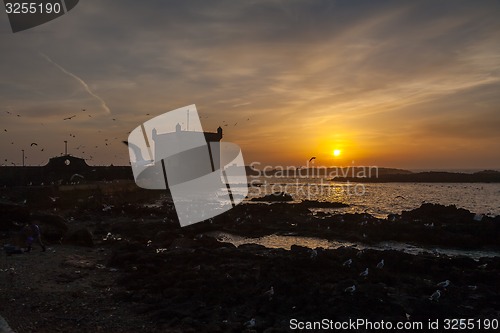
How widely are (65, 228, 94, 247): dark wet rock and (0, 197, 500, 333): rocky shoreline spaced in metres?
0.05

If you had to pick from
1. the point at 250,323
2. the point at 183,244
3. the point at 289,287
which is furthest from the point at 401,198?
the point at 250,323

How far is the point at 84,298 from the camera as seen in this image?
40.9 feet

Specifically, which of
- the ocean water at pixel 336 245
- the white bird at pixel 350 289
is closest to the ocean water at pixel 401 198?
the ocean water at pixel 336 245

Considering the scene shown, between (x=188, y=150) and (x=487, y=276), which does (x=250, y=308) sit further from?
(x=188, y=150)

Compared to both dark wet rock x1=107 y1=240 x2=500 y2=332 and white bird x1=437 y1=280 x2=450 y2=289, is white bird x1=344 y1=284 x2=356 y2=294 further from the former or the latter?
white bird x1=437 y1=280 x2=450 y2=289

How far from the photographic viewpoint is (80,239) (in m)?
20.6

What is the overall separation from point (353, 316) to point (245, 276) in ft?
15.0

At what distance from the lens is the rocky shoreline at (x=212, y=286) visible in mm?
11227

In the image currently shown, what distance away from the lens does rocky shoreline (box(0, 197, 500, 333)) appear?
11.2 meters

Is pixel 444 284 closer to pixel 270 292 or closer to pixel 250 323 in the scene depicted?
pixel 270 292

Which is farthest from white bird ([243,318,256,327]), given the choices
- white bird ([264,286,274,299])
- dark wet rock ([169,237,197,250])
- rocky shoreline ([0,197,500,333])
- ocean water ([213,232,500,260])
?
ocean water ([213,232,500,260])

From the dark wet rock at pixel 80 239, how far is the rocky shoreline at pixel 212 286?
55 millimetres

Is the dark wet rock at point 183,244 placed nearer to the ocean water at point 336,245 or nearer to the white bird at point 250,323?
the ocean water at point 336,245

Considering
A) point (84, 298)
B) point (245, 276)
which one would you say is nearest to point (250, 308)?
point (245, 276)
